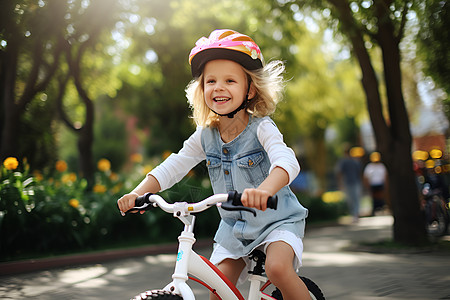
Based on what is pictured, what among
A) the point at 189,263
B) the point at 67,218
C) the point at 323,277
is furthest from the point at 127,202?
the point at 67,218

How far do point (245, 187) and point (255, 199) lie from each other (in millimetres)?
623

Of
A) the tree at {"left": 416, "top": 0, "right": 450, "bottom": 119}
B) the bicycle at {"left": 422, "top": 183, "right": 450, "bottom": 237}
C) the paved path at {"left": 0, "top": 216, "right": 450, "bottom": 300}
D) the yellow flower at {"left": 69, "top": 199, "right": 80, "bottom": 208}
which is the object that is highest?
the tree at {"left": 416, "top": 0, "right": 450, "bottom": 119}

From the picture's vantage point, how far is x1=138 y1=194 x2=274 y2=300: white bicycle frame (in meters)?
2.25

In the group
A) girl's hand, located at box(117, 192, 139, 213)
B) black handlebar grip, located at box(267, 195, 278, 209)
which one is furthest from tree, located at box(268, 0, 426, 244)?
black handlebar grip, located at box(267, 195, 278, 209)

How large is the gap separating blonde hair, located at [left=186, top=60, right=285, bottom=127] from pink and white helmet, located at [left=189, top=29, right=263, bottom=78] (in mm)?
70

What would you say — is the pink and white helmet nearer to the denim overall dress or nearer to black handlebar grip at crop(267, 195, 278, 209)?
the denim overall dress

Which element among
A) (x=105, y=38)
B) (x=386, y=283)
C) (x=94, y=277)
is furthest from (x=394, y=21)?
(x=105, y=38)

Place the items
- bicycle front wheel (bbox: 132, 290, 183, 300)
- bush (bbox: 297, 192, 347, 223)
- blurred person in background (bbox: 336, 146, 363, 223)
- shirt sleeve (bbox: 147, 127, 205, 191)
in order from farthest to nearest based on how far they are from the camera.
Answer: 1. bush (bbox: 297, 192, 347, 223)
2. blurred person in background (bbox: 336, 146, 363, 223)
3. shirt sleeve (bbox: 147, 127, 205, 191)
4. bicycle front wheel (bbox: 132, 290, 183, 300)

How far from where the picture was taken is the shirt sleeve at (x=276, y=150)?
8.32ft

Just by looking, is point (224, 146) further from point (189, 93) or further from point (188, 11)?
point (188, 11)

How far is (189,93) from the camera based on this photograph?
3.17 m

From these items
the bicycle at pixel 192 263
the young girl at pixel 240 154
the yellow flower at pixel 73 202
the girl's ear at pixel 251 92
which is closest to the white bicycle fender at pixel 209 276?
the bicycle at pixel 192 263

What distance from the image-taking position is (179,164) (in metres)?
3.01

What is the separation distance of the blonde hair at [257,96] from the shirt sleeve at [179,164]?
10 cm
